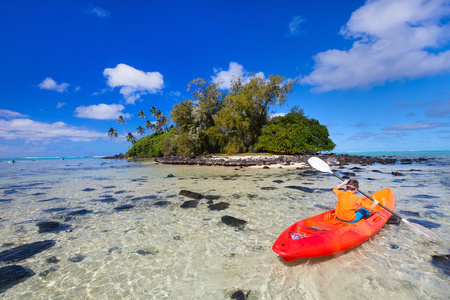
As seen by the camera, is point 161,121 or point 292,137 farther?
point 161,121

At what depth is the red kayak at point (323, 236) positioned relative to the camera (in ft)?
13.9

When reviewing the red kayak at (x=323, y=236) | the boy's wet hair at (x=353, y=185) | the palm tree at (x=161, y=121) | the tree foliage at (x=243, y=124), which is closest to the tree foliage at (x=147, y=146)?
the palm tree at (x=161, y=121)

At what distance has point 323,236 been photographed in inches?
176

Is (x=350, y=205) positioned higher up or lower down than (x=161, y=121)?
lower down

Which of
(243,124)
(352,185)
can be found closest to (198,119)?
(243,124)

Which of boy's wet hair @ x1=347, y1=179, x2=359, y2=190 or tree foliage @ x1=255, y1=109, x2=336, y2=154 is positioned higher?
tree foliage @ x1=255, y1=109, x2=336, y2=154

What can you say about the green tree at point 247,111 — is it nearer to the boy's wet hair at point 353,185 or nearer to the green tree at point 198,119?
the green tree at point 198,119

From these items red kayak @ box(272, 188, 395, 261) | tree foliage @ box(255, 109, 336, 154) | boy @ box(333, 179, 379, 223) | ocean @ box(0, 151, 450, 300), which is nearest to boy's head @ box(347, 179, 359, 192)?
boy @ box(333, 179, 379, 223)

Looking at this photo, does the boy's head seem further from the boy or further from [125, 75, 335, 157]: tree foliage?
[125, 75, 335, 157]: tree foliage

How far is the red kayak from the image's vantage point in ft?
13.9

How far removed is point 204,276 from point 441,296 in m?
4.36

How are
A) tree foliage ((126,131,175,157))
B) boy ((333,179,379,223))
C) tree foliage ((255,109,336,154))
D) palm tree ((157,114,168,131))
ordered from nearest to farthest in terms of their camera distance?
boy ((333,179,379,223)), tree foliage ((255,109,336,154)), tree foliage ((126,131,175,157)), palm tree ((157,114,168,131))

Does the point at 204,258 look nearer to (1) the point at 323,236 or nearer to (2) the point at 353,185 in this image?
(1) the point at 323,236

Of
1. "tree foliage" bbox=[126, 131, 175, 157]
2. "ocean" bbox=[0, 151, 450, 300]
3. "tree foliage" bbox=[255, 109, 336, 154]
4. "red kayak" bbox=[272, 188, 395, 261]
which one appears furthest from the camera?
"tree foliage" bbox=[126, 131, 175, 157]
